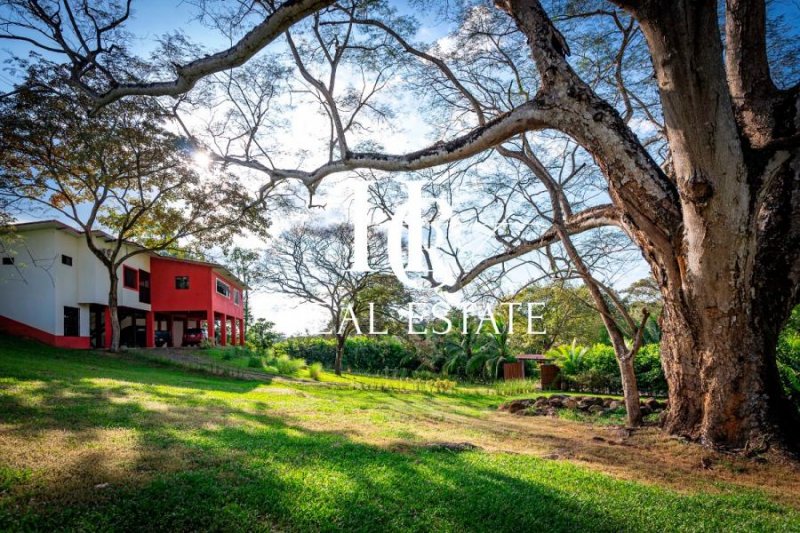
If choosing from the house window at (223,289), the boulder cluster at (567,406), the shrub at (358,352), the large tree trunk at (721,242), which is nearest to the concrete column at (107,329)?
the house window at (223,289)

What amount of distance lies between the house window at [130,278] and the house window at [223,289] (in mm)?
4951

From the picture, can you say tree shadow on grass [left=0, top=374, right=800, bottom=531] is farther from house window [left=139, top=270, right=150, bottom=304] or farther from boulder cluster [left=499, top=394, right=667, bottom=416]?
house window [left=139, top=270, right=150, bottom=304]

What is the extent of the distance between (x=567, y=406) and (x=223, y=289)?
24.3 meters

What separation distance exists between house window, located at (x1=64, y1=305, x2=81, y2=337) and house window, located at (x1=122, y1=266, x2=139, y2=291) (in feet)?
9.99

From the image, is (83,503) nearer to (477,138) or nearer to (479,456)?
(479,456)

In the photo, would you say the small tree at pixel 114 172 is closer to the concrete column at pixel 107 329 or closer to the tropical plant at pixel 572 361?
the concrete column at pixel 107 329

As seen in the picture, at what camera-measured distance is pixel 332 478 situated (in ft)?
14.1

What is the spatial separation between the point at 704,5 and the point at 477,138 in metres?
2.82

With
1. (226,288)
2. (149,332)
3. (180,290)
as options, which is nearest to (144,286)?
(180,290)

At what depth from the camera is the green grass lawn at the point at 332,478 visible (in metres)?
3.46

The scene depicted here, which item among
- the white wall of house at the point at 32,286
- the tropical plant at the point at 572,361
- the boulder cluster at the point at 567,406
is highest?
the white wall of house at the point at 32,286

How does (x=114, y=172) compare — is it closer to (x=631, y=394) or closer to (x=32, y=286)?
(x=32, y=286)

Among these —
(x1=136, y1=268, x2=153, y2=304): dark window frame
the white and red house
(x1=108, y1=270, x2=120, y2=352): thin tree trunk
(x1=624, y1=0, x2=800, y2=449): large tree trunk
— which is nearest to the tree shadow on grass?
(x1=624, y1=0, x2=800, y2=449): large tree trunk

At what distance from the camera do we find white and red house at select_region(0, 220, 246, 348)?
62.0 ft
